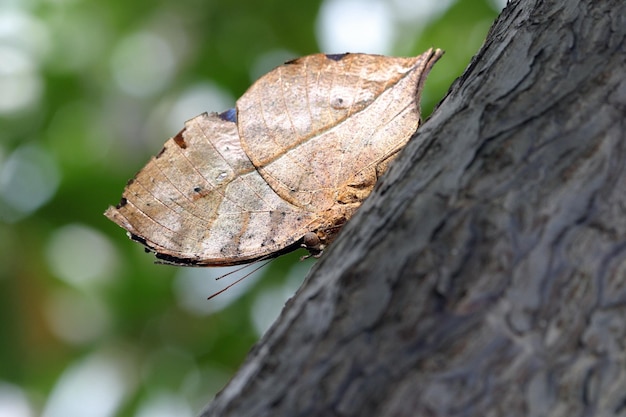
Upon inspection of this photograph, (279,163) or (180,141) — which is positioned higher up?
(180,141)

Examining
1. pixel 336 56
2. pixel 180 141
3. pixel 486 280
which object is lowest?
pixel 486 280

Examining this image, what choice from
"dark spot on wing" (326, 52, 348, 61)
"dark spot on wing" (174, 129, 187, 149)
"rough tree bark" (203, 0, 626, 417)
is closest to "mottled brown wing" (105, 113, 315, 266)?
"dark spot on wing" (174, 129, 187, 149)

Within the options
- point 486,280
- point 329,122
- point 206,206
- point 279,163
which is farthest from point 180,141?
point 486,280

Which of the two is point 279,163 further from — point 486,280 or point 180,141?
point 486,280

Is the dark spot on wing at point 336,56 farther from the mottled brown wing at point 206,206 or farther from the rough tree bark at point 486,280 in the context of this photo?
the rough tree bark at point 486,280

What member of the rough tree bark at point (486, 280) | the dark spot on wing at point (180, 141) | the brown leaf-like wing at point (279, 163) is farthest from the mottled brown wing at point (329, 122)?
the rough tree bark at point (486, 280)

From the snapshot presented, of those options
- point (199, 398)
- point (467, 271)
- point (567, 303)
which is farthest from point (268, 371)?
point (199, 398)
